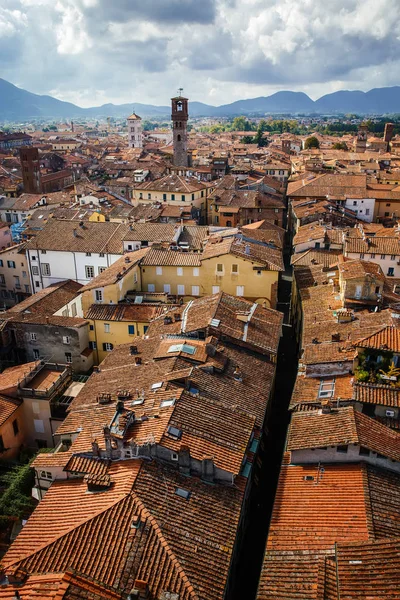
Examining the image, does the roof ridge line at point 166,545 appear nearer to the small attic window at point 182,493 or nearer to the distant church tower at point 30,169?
the small attic window at point 182,493

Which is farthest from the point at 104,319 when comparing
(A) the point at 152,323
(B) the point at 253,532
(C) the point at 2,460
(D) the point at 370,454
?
(D) the point at 370,454

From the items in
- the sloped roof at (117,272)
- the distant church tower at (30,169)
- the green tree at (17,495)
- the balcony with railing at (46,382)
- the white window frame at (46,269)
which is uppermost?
the distant church tower at (30,169)

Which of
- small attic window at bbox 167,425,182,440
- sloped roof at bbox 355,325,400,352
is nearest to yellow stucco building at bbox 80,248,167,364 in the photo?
small attic window at bbox 167,425,182,440

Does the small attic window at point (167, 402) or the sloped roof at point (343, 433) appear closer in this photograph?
the sloped roof at point (343, 433)

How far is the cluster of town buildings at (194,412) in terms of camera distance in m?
18.6

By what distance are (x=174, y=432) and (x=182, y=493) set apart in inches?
112

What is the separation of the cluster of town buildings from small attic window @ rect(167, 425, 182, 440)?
0.12m

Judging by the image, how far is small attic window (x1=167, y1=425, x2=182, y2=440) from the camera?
23.3m

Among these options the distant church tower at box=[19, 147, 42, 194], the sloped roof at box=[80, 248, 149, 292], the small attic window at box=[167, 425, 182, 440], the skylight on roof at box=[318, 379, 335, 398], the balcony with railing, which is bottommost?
the balcony with railing

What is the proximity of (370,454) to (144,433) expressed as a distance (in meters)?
10.8

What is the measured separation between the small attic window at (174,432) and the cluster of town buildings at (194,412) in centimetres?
12

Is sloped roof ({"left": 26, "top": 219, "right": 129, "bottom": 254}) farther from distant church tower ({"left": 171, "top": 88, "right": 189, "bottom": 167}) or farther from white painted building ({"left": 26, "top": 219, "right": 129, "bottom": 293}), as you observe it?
distant church tower ({"left": 171, "top": 88, "right": 189, "bottom": 167})

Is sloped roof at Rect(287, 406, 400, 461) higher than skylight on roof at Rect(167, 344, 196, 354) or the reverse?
the reverse

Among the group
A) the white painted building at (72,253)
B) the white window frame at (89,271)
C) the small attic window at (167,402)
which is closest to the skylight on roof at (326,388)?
the small attic window at (167,402)
